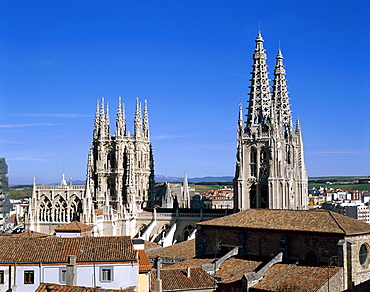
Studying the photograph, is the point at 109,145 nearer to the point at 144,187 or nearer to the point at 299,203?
the point at 144,187

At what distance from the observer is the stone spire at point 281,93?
278 feet

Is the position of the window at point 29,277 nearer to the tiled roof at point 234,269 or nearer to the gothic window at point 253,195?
the tiled roof at point 234,269

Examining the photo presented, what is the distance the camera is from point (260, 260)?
4653cm

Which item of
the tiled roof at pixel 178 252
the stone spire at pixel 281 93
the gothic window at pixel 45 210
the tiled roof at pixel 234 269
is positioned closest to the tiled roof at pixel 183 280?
the tiled roof at pixel 234 269

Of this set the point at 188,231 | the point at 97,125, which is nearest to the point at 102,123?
the point at 97,125

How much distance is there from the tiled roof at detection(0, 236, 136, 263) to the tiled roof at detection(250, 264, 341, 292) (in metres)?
9.72

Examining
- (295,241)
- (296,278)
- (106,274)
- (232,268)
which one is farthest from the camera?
(232,268)

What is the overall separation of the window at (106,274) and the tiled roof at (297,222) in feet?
51.8

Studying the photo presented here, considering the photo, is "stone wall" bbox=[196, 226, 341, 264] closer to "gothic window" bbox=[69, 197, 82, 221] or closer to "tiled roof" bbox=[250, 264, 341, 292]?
"tiled roof" bbox=[250, 264, 341, 292]

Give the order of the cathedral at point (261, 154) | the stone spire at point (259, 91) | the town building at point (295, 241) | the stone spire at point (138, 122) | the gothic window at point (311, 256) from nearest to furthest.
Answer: the town building at point (295, 241) < the gothic window at point (311, 256) < the cathedral at point (261, 154) < the stone spire at point (259, 91) < the stone spire at point (138, 122)

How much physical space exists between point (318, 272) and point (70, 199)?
43610mm

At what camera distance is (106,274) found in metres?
32.9

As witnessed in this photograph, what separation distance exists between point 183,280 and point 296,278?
6740 millimetres

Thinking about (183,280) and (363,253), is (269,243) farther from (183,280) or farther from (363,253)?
(183,280)
